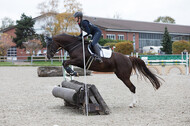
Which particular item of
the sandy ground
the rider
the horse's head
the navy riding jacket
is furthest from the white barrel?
the navy riding jacket

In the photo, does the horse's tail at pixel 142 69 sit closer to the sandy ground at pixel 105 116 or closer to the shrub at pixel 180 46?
the sandy ground at pixel 105 116

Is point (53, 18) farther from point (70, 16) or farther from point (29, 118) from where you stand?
point (29, 118)

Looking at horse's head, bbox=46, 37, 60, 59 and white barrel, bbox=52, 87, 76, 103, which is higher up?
horse's head, bbox=46, 37, 60, 59

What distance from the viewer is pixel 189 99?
327 inches

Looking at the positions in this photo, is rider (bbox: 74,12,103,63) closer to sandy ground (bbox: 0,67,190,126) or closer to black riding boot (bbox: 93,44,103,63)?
black riding boot (bbox: 93,44,103,63)

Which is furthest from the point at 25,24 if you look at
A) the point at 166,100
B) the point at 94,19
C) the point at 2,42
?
the point at 166,100

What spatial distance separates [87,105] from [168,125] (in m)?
1.95

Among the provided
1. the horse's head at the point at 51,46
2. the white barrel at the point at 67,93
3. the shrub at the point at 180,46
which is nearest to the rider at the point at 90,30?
the horse's head at the point at 51,46

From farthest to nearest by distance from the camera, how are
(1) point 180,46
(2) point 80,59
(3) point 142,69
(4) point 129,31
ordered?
(4) point 129,31
(1) point 180,46
(3) point 142,69
(2) point 80,59

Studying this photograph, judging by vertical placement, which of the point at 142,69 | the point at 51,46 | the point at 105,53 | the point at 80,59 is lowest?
the point at 142,69

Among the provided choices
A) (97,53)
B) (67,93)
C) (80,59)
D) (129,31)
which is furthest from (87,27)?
(129,31)

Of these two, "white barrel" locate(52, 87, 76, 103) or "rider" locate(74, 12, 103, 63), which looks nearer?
"white barrel" locate(52, 87, 76, 103)

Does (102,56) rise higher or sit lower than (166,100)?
higher

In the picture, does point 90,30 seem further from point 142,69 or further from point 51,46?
point 142,69
